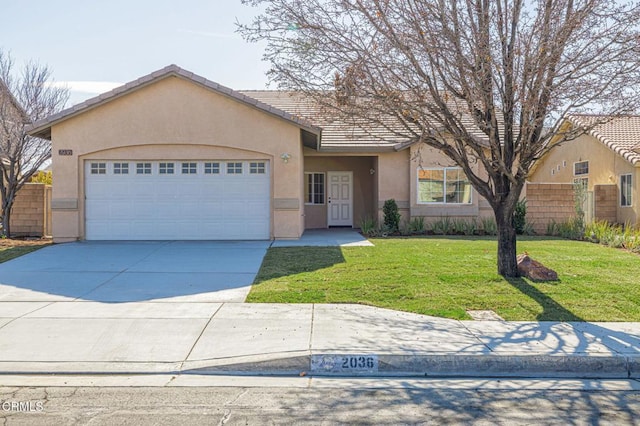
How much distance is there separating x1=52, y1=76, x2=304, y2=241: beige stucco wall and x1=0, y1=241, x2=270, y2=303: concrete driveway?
168cm

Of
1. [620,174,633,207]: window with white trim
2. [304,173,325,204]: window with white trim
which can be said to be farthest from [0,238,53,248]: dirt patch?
[620,174,633,207]: window with white trim

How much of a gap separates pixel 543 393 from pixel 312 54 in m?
5.95

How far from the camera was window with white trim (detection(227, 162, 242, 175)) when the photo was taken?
14992 millimetres

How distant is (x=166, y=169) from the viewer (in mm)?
14922

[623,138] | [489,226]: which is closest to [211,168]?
[489,226]

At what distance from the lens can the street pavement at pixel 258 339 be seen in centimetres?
555

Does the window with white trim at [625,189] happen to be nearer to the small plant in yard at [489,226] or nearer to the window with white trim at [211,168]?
the small plant in yard at [489,226]

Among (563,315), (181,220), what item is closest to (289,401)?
(563,315)

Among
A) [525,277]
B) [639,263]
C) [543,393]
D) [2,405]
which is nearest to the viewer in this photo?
[2,405]

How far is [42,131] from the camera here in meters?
14.9

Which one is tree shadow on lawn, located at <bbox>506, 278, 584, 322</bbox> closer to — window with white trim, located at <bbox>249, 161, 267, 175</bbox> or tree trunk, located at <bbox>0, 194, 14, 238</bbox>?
window with white trim, located at <bbox>249, 161, 267, 175</bbox>

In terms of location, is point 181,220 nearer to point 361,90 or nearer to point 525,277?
point 361,90
